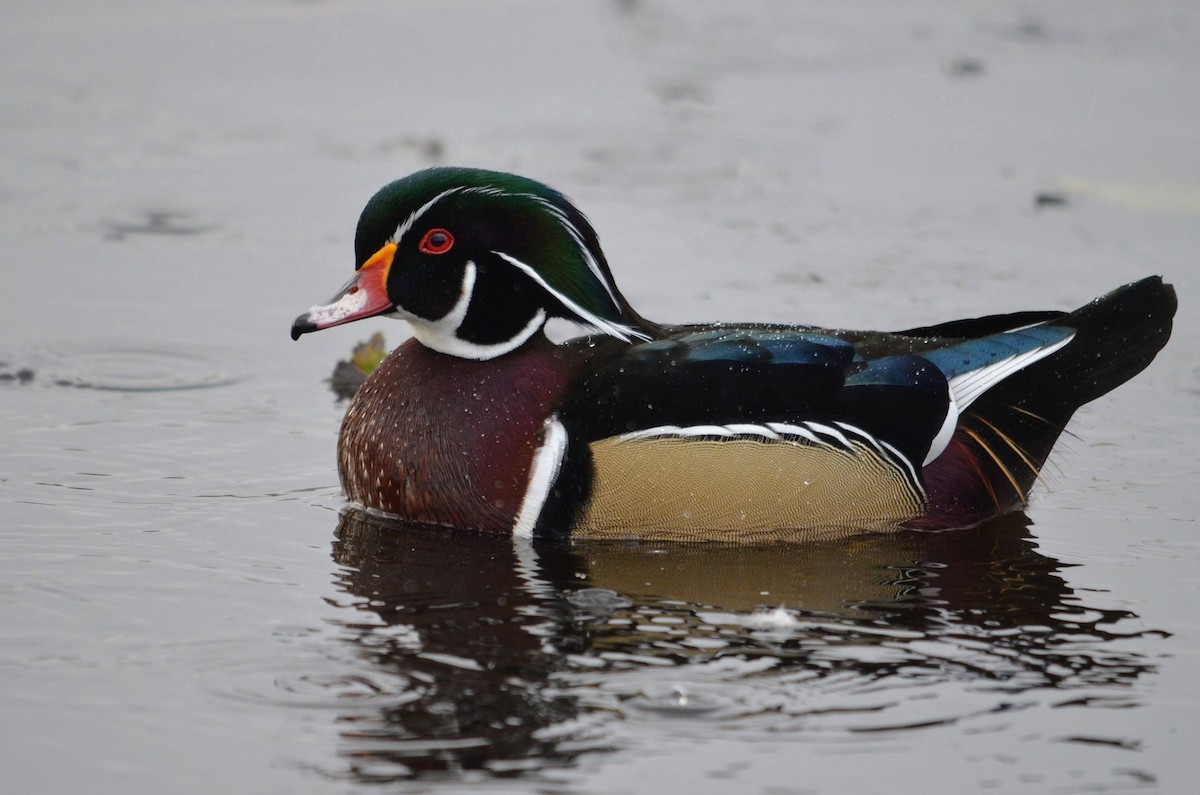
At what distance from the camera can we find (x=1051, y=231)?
1006 cm

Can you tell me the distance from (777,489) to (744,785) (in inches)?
79.6

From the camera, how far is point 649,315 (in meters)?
8.79

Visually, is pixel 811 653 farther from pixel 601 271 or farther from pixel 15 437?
pixel 15 437

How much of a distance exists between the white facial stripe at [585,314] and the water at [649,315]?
746 mm

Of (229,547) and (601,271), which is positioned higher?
(601,271)

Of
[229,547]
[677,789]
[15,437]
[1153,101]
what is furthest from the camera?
[1153,101]

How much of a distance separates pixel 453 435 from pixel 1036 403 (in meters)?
2.16

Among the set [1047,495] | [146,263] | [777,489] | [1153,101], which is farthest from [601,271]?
[1153,101]

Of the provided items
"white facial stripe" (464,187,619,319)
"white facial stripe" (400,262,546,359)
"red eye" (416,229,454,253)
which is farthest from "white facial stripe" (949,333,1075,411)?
"red eye" (416,229,454,253)

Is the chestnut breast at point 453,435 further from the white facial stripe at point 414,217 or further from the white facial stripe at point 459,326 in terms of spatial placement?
the white facial stripe at point 414,217

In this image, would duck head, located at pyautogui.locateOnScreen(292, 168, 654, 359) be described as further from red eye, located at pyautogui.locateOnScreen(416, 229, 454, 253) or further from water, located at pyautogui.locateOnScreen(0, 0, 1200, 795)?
water, located at pyautogui.locateOnScreen(0, 0, 1200, 795)

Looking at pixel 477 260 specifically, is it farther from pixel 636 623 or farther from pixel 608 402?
pixel 636 623

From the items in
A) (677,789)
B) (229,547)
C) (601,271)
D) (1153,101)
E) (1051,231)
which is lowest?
(677,789)

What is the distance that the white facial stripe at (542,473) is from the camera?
20.3ft
